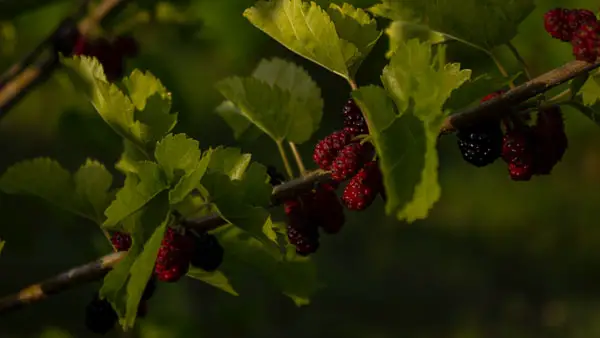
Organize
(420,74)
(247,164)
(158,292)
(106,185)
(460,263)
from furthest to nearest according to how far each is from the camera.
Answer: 1. (460,263)
2. (158,292)
3. (106,185)
4. (247,164)
5. (420,74)

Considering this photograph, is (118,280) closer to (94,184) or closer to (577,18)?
(94,184)

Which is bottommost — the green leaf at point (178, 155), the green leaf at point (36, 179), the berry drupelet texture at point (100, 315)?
the berry drupelet texture at point (100, 315)

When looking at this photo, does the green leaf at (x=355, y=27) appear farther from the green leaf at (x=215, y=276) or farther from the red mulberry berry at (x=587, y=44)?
the green leaf at (x=215, y=276)

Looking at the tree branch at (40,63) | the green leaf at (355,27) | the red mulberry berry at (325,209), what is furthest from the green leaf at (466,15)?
the tree branch at (40,63)

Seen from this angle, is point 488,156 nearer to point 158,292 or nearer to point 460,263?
point 158,292

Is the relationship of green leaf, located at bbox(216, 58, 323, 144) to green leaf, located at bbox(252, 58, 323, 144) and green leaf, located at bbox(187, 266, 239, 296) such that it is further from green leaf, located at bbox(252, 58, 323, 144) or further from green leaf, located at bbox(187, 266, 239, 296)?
green leaf, located at bbox(187, 266, 239, 296)

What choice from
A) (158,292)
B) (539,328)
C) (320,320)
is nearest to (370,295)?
(320,320)

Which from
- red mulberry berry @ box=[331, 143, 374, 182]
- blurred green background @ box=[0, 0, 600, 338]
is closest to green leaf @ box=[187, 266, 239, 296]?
red mulberry berry @ box=[331, 143, 374, 182]
